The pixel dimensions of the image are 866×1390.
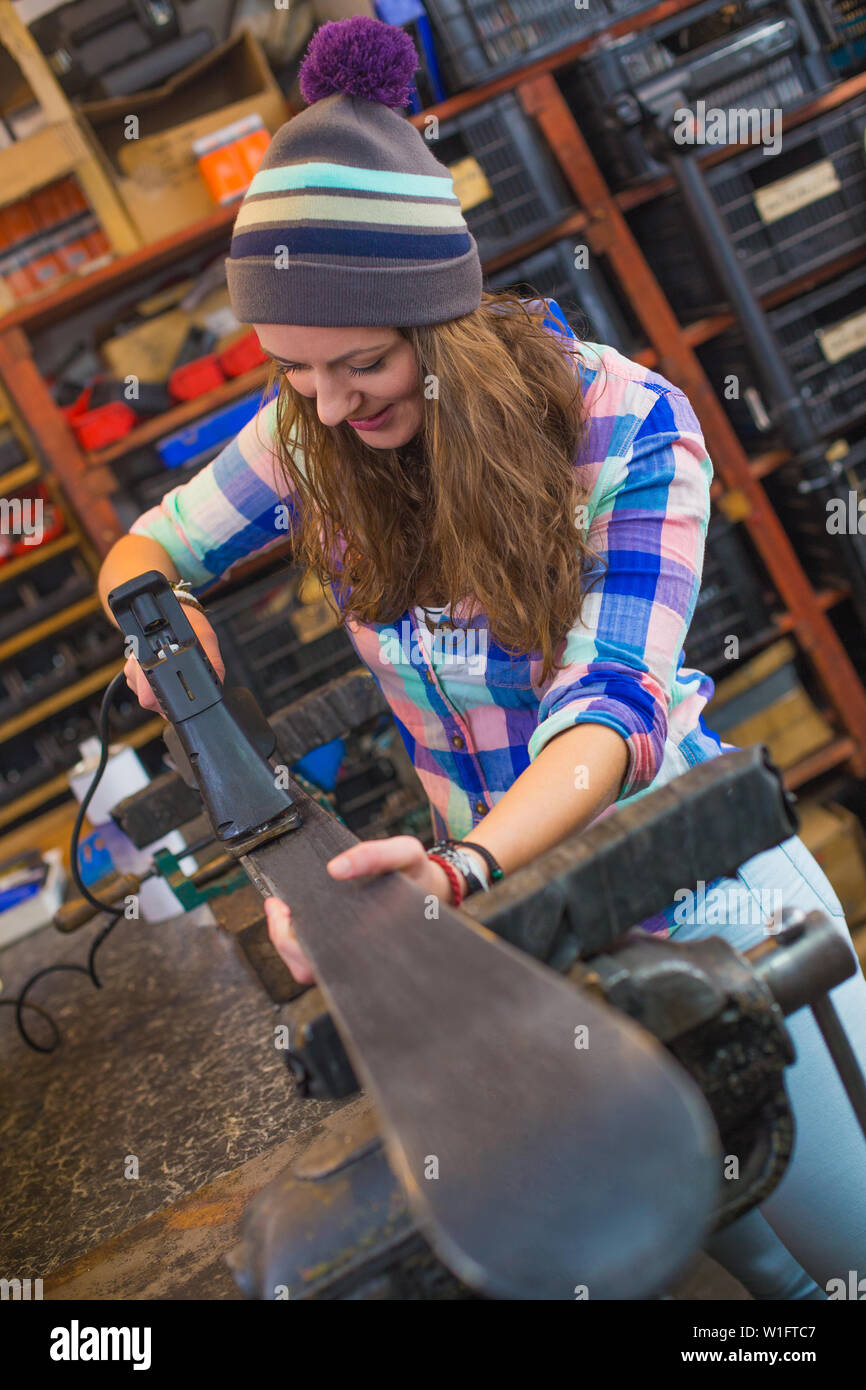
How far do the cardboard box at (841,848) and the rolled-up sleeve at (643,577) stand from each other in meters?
1.91

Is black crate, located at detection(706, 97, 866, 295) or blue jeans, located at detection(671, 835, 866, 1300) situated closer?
blue jeans, located at detection(671, 835, 866, 1300)

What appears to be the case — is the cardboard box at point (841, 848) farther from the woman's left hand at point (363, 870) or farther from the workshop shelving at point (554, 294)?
the woman's left hand at point (363, 870)

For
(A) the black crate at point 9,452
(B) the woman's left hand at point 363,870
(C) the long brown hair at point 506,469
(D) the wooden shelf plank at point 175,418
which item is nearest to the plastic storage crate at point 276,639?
(D) the wooden shelf plank at point 175,418

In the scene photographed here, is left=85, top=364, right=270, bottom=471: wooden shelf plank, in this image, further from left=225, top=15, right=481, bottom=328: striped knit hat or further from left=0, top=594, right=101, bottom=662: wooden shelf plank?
left=225, top=15, right=481, bottom=328: striped knit hat

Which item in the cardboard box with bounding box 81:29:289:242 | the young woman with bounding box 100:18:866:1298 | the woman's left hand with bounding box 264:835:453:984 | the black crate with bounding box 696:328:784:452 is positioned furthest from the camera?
the black crate with bounding box 696:328:784:452

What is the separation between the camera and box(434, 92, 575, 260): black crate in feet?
8.04

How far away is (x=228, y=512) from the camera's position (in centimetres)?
141

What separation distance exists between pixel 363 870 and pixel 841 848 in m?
2.38

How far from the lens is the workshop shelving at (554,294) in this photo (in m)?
2.44

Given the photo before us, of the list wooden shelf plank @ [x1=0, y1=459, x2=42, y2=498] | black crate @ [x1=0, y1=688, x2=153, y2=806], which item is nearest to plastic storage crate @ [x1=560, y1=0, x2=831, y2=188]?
wooden shelf plank @ [x1=0, y1=459, x2=42, y2=498]

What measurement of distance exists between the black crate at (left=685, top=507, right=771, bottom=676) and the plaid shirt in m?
1.54

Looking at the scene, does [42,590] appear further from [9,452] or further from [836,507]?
[836,507]
